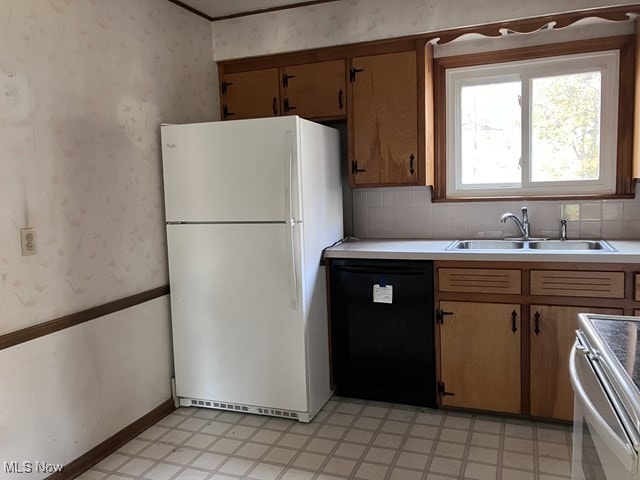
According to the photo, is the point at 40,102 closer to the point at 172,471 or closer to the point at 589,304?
the point at 172,471

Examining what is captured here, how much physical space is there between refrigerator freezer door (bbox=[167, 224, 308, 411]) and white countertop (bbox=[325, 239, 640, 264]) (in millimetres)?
414

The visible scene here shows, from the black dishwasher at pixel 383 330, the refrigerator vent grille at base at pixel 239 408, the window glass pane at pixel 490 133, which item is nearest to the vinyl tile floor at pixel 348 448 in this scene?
the refrigerator vent grille at base at pixel 239 408

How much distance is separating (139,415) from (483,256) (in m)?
1.97

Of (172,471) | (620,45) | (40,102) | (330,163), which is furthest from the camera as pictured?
(330,163)

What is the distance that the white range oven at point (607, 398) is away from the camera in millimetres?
983

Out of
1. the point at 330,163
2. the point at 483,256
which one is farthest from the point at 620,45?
the point at 330,163

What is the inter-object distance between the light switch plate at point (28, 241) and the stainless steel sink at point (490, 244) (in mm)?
2143

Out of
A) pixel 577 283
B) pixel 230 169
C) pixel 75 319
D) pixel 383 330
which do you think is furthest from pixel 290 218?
pixel 577 283

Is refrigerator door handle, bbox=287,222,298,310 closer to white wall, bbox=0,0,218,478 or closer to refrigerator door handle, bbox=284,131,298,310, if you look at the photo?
refrigerator door handle, bbox=284,131,298,310

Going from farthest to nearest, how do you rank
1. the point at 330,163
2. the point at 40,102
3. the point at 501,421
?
the point at 330,163, the point at 501,421, the point at 40,102

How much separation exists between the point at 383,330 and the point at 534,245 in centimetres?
103

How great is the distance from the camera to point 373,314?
113 inches

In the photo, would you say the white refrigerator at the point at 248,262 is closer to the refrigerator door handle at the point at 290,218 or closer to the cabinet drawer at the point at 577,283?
the refrigerator door handle at the point at 290,218

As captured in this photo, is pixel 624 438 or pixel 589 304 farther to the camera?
pixel 589 304
